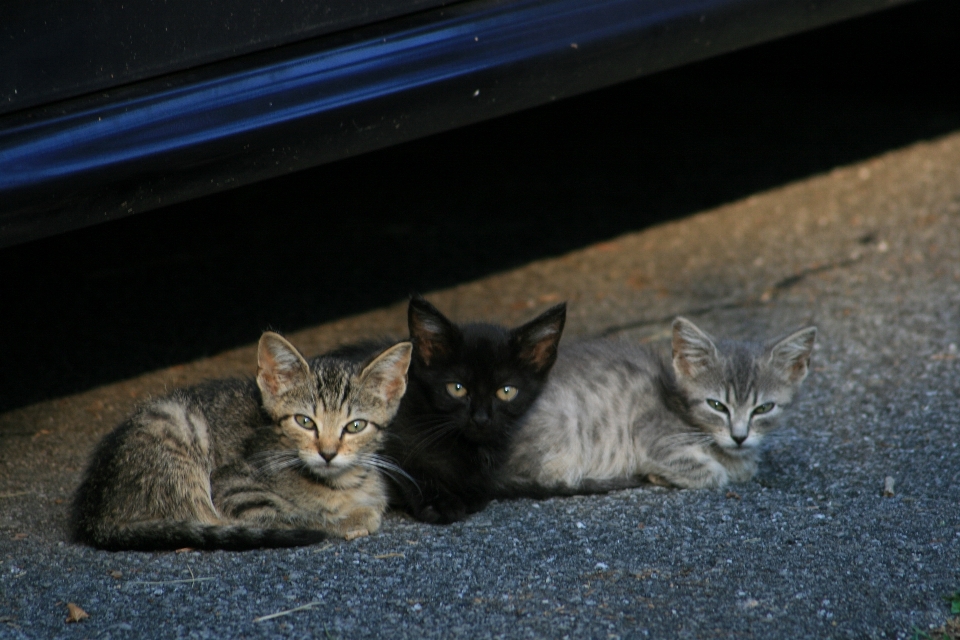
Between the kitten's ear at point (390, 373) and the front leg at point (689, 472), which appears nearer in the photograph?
the kitten's ear at point (390, 373)

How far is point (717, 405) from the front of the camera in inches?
161

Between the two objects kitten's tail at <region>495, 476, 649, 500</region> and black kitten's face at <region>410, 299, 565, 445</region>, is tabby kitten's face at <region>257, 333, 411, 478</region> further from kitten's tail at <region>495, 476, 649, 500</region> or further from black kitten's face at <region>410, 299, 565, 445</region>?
kitten's tail at <region>495, 476, 649, 500</region>

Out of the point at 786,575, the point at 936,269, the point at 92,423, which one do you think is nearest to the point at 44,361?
the point at 92,423

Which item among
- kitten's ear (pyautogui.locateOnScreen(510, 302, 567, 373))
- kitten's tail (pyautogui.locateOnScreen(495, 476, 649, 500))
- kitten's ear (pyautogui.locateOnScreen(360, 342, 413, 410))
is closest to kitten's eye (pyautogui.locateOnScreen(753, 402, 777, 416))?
kitten's tail (pyautogui.locateOnScreen(495, 476, 649, 500))

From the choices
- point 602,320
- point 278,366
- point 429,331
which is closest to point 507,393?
point 429,331

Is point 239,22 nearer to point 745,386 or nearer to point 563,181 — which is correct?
point 745,386

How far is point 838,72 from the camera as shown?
9.73m

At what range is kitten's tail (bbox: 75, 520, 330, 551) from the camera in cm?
332

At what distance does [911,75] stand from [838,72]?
0.73m

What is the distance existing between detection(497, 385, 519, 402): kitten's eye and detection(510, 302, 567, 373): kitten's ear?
13cm

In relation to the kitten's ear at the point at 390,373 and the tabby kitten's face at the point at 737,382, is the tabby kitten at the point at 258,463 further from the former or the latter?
the tabby kitten's face at the point at 737,382

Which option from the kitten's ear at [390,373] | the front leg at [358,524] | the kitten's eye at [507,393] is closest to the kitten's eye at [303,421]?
the kitten's ear at [390,373]

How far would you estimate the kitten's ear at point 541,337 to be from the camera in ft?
12.4

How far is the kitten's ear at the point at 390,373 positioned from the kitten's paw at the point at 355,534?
469mm
